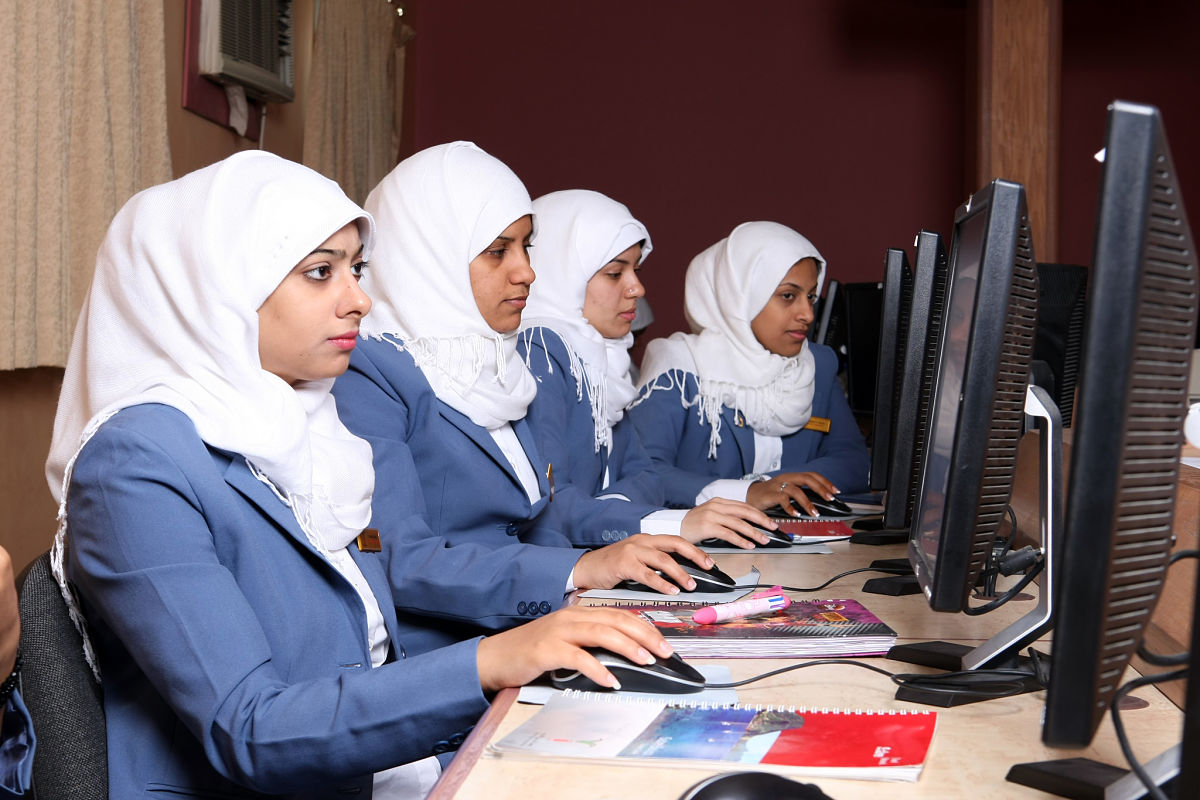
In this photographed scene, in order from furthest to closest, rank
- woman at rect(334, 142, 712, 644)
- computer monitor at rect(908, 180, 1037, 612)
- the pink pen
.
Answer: woman at rect(334, 142, 712, 644) < the pink pen < computer monitor at rect(908, 180, 1037, 612)

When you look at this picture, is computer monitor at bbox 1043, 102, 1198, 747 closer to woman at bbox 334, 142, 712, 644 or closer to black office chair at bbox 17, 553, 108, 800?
black office chair at bbox 17, 553, 108, 800

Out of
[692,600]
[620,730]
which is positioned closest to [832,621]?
[692,600]

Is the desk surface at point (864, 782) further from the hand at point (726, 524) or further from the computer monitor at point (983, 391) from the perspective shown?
the hand at point (726, 524)

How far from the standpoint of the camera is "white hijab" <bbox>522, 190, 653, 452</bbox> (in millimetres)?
2787

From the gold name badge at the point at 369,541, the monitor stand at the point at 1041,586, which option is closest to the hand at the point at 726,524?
the gold name badge at the point at 369,541

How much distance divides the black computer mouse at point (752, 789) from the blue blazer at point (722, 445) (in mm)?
2123

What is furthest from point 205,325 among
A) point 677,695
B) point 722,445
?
point 722,445

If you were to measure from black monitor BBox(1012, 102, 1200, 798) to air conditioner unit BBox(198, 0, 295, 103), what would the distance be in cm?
331

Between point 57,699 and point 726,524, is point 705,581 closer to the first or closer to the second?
point 726,524

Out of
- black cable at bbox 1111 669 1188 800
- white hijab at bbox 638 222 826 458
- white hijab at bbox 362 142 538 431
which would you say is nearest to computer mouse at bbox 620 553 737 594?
white hijab at bbox 362 142 538 431

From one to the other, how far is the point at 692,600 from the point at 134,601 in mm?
701

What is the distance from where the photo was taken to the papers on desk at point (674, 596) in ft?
4.83

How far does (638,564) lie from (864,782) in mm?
709

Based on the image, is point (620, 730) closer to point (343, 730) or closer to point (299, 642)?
point (343, 730)
